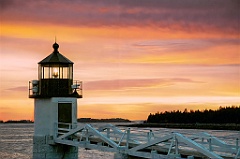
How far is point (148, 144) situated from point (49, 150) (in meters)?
8.17

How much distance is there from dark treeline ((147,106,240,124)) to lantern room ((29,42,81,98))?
90.2 metres

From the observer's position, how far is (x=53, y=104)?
2564cm

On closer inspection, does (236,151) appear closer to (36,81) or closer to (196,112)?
(36,81)

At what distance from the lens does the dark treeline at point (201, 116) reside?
114938 mm

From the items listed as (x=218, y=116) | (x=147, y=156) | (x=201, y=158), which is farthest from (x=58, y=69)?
(x=218, y=116)

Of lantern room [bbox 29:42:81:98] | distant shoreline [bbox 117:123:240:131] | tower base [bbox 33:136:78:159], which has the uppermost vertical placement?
lantern room [bbox 29:42:81:98]

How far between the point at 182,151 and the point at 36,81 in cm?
1080

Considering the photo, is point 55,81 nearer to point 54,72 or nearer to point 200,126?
point 54,72

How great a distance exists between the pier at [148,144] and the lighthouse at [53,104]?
0.27 metres

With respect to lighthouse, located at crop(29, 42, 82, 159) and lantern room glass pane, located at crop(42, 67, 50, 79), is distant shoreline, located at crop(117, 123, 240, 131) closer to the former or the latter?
lighthouse, located at crop(29, 42, 82, 159)

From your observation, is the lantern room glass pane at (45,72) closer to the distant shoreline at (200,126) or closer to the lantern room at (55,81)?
the lantern room at (55,81)

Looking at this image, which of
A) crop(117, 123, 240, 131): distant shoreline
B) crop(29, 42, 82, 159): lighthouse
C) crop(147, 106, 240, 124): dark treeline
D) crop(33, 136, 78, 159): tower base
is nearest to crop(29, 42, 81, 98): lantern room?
crop(29, 42, 82, 159): lighthouse

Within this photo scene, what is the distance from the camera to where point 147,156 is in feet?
59.9

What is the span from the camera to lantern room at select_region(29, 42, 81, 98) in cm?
2594
